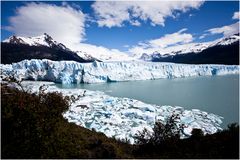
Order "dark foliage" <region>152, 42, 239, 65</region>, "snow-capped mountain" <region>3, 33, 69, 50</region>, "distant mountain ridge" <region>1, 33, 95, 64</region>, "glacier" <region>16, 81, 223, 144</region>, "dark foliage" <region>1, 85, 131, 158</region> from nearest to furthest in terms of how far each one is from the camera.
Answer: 1. "dark foliage" <region>1, 85, 131, 158</region>
2. "glacier" <region>16, 81, 223, 144</region>
3. "distant mountain ridge" <region>1, 33, 95, 64</region>
4. "dark foliage" <region>152, 42, 239, 65</region>
5. "snow-capped mountain" <region>3, 33, 69, 50</region>

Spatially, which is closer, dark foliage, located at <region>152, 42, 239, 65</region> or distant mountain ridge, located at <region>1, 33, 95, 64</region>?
distant mountain ridge, located at <region>1, 33, 95, 64</region>

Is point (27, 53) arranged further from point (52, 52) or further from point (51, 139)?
point (51, 139)

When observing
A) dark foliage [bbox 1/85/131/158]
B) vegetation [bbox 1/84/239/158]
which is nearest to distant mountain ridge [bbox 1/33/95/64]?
vegetation [bbox 1/84/239/158]

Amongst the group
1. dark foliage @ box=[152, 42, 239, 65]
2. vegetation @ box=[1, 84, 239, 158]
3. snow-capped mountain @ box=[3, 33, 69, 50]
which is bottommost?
vegetation @ box=[1, 84, 239, 158]

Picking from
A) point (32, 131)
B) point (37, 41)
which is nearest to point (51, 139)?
point (32, 131)

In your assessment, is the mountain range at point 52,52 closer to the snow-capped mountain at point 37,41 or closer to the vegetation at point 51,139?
the snow-capped mountain at point 37,41

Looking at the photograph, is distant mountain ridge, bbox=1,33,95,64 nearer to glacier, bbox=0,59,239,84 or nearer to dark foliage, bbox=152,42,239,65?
glacier, bbox=0,59,239,84

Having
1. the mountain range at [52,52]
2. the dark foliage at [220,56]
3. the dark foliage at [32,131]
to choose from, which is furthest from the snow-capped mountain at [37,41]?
the dark foliage at [32,131]

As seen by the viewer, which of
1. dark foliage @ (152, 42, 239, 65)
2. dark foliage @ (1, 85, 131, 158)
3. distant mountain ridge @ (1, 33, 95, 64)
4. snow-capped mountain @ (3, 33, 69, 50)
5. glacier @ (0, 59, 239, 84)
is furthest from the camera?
snow-capped mountain @ (3, 33, 69, 50)

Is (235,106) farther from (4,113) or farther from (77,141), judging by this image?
(4,113)
